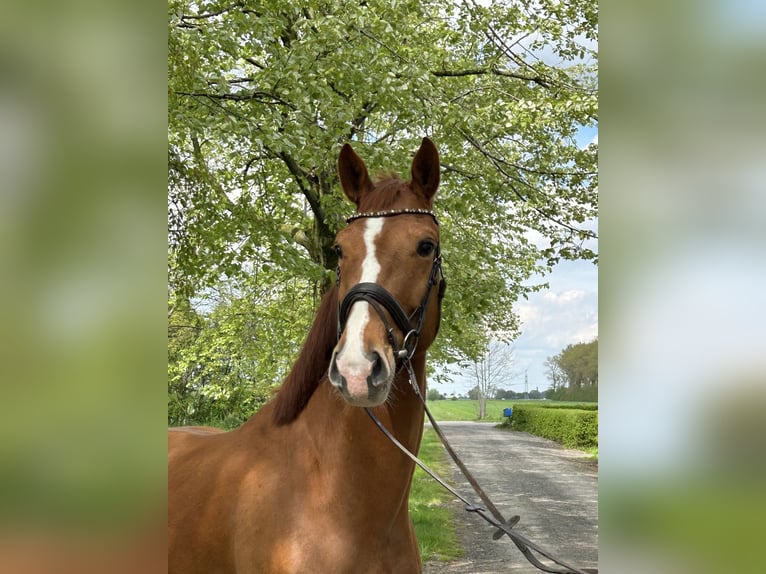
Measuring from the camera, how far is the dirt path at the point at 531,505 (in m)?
7.90

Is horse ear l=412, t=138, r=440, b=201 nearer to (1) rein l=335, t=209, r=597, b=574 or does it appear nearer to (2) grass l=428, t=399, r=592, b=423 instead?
(1) rein l=335, t=209, r=597, b=574

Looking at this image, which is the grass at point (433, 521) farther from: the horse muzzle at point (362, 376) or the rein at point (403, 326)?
the horse muzzle at point (362, 376)

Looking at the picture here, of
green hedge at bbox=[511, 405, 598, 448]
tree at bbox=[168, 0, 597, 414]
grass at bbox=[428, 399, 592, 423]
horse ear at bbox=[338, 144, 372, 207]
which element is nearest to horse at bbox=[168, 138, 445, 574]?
horse ear at bbox=[338, 144, 372, 207]

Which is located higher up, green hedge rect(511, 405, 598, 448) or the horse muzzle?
the horse muzzle

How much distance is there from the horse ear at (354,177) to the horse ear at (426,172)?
0.25 meters

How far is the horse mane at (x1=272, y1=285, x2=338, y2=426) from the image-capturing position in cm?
251

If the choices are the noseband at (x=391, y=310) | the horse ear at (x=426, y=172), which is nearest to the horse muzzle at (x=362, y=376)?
the noseband at (x=391, y=310)

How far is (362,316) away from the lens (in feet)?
6.94

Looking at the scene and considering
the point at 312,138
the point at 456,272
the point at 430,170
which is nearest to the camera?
the point at 430,170

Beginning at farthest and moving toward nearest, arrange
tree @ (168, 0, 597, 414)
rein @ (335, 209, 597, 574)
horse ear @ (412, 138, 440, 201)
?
1. tree @ (168, 0, 597, 414)
2. horse ear @ (412, 138, 440, 201)
3. rein @ (335, 209, 597, 574)
